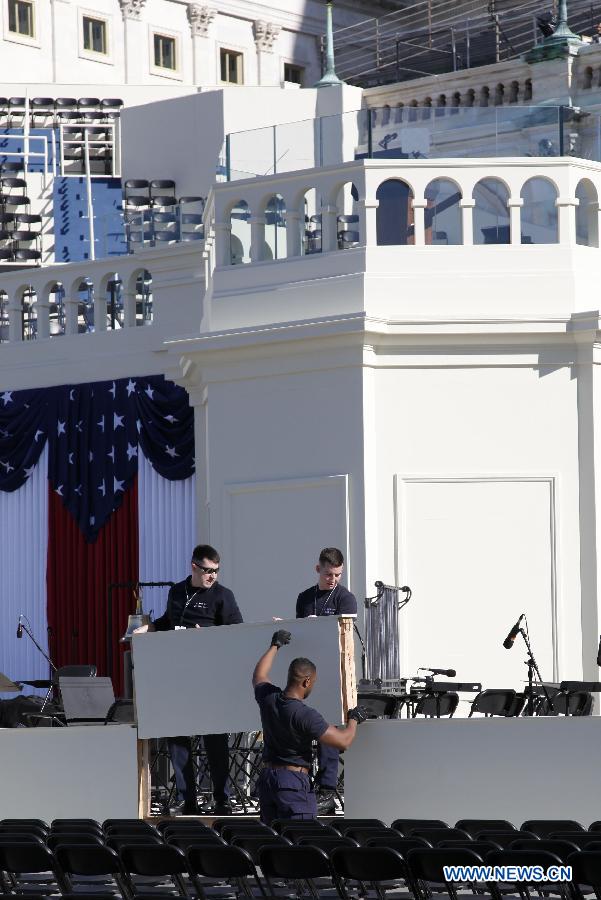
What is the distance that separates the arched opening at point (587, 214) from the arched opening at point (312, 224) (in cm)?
217

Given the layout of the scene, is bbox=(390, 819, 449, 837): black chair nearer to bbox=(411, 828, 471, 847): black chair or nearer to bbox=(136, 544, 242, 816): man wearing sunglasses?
bbox=(411, 828, 471, 847): black chair

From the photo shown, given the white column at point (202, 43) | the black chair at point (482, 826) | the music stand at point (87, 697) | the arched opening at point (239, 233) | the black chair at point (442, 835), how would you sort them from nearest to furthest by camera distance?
1. the black chair at point (442, 835)
2. the black chair at point (482, 826)
3. the music stand at point (87, 697)
4. the arched opening at point (239, 233)
5. the white column at point (202, 43)

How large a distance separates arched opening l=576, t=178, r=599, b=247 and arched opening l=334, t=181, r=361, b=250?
1.84 meters

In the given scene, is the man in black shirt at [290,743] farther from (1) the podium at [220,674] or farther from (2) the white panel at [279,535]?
(2) the white panel at [279,535]

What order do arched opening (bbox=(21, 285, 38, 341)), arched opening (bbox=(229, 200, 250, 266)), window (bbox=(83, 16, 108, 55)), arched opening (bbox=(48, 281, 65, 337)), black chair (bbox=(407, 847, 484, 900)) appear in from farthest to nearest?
window (bbox=(83, 16, 108, 55)) < arched opening (bbox=(21, 285, 38, 341)) < arched opening (bbox=(48, 281, 65, 337)) < arched opening (bbox=(229, 200, 250, 266)) < black chair (bbox=(407, 847, 484, 900))

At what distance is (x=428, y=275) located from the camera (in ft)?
52.3

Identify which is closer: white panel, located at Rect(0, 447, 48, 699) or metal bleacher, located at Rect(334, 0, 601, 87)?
white panel, located at Rect(0, 447, 48, 699)

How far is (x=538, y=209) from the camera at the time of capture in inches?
635

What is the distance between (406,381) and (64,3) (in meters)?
28.1

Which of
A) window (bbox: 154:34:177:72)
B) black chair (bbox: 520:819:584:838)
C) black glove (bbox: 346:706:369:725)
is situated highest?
window (bbox: 154:34:177:72)

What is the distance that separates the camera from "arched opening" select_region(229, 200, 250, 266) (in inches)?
667

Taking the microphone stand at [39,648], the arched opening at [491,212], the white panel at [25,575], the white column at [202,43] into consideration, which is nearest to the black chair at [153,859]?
the arched opening at [491,212]

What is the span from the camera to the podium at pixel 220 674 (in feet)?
37.5

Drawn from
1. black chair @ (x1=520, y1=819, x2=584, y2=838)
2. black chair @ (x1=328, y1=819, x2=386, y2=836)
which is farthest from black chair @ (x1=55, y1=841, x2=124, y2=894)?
black chair @ (x1=520, y1=819, x2=584, y2=838)
